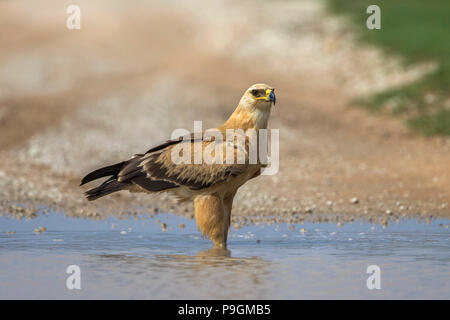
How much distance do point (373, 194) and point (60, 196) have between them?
4296 millimetres

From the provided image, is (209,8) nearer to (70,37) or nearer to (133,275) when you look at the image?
(70,37)

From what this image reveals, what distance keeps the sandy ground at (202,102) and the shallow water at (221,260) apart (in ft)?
3.39

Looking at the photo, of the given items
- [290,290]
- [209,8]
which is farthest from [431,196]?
[209,8]

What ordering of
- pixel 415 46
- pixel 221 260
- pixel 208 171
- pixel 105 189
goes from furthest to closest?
pixel 415 46 < pixel 105 189 < pixel 208 171 < pixel 221 260

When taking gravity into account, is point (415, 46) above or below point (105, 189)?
above

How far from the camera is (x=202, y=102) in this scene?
60.2 ft

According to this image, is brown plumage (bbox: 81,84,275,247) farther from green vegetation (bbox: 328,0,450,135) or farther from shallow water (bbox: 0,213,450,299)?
green vegetation (bbox: 328,0,450,135)

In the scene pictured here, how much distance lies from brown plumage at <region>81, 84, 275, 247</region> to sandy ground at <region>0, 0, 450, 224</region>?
2.06 metres

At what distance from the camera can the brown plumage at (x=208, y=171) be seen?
8.82m

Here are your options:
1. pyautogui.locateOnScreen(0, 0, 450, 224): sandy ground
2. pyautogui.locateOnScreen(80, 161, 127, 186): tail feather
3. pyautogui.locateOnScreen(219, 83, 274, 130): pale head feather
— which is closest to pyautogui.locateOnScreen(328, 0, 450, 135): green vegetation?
pyautogui.locateOnScreen(0, 0, 450, 224): sandy ground

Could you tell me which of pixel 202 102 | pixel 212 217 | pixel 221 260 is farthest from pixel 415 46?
pixel 221 260

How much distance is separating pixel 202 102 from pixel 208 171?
9591mm

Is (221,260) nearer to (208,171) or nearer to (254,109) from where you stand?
(208,171)

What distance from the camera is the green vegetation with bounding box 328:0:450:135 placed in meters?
18.9
